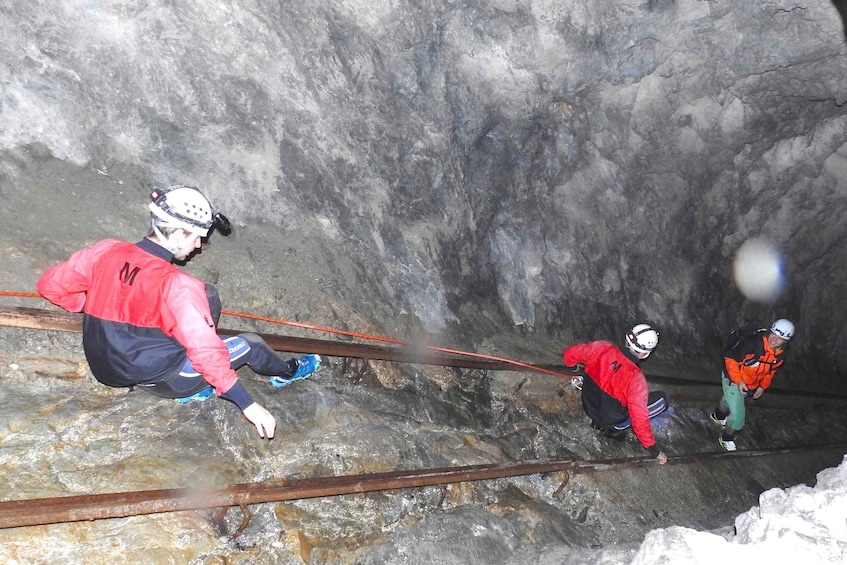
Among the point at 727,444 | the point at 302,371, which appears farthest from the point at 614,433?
the point at 302,371

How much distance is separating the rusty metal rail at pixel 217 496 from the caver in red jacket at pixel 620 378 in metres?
1.43

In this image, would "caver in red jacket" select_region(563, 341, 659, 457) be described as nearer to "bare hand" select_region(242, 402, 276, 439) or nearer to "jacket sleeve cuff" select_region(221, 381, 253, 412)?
"bare hand" select_region(242, 402, 276, 439)

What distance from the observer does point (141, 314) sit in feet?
11.3

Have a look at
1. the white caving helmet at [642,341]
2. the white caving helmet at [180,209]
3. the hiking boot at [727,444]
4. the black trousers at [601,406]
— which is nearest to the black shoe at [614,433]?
the black trousers at [601,406]

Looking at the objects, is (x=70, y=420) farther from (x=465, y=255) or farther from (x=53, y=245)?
(x=465, y=255)

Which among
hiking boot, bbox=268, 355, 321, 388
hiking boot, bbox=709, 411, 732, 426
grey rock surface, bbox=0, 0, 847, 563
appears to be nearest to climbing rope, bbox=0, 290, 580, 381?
grey rock surface, bbox=0, 0, 847, 563

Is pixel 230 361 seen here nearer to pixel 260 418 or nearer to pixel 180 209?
pixel 260 418

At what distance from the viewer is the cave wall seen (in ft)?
17.9

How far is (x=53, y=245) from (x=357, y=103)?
327 cm

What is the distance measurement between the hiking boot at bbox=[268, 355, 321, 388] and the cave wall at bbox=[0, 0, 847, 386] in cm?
94

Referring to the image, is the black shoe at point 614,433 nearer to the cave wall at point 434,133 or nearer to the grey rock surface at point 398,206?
the grey rock surface at point 398,206

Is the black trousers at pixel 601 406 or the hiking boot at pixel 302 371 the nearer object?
the hiking boot at pixel 302 371

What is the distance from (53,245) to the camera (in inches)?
193

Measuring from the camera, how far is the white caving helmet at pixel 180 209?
349 centimetres
